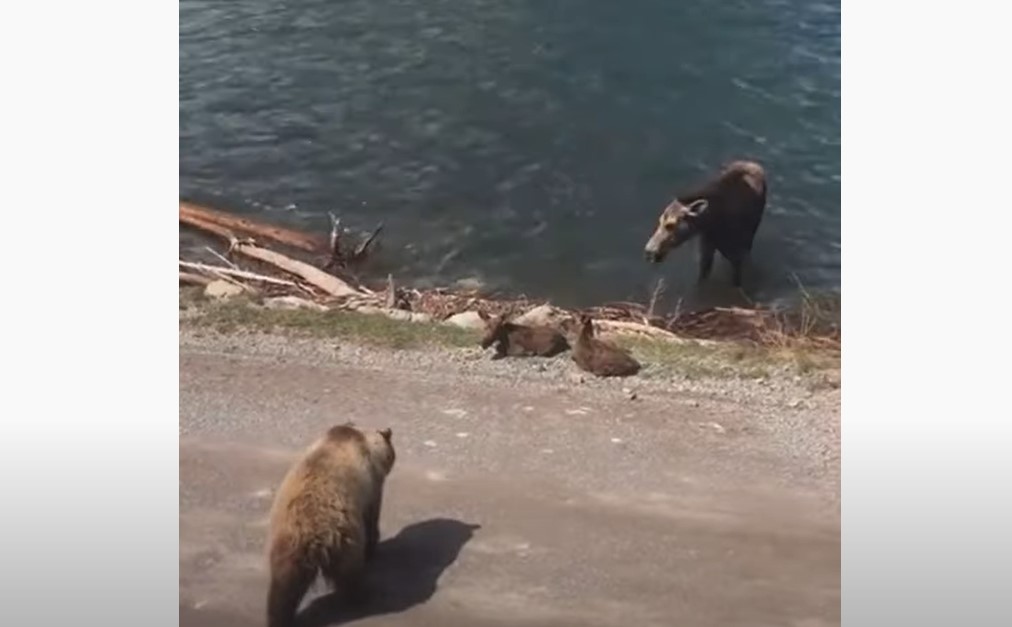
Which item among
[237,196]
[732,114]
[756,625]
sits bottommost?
[756,625]

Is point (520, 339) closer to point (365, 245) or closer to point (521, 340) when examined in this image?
point (521, 340)

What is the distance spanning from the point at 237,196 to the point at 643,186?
900 millimetres

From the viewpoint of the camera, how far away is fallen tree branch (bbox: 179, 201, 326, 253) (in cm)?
326

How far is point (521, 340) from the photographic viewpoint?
3.22 metres

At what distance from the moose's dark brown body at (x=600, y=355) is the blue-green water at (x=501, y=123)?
81mm

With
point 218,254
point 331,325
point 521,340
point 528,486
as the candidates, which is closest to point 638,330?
point 521,340

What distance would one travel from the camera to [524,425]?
3189mm

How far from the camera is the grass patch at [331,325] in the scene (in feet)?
10.7

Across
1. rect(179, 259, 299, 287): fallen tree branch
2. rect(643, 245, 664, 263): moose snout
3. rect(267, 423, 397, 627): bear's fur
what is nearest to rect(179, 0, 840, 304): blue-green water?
rect(643, 245, 664, 263): moose snout

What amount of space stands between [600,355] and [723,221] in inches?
15.3

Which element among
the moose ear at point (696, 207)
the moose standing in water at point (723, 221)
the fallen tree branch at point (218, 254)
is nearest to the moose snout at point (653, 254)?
the moose standing in water at point (723, 221)
